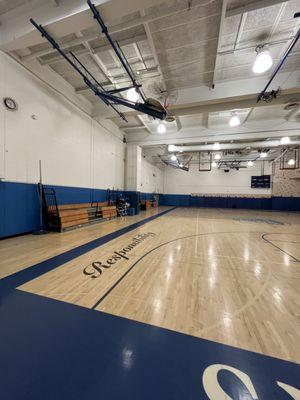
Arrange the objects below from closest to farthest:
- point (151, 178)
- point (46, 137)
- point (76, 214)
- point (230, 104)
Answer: point (46, 137) → point (76, 214) → point (230, 104) → point (151, 178)

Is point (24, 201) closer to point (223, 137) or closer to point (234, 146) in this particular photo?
point (223, 137)

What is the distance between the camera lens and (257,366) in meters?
1.21

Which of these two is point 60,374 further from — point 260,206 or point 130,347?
point 260,206

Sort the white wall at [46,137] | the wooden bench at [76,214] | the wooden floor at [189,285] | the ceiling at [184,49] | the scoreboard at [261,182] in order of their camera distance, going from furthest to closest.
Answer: the scoreboard at [261,182]
the wooden bench at [76,214]
the white wall at [46,137]
the ceiling at [184,49]
the wooden floor at [189,285]

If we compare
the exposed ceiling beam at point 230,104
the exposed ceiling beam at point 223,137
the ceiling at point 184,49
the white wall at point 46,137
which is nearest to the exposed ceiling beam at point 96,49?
the ceiling at point 184,49

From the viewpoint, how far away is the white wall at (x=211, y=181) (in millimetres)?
15898

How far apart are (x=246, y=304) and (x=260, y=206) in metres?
16.0

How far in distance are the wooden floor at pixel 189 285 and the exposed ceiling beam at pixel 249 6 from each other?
4.31 metres

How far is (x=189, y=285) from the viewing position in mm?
2322

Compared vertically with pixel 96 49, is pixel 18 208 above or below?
below

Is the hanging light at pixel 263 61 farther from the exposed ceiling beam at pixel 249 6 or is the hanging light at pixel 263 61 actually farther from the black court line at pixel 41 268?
the black court line at pixel 41 268

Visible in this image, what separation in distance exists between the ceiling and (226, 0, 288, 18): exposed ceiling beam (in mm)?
13

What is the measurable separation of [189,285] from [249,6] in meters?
4.57

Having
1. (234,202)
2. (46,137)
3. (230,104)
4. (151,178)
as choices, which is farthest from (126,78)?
(234,202)
